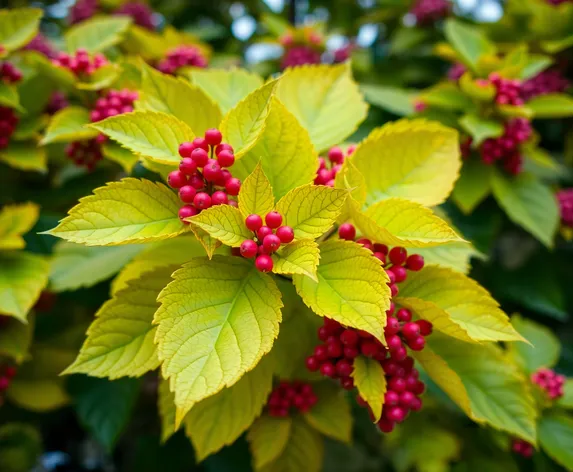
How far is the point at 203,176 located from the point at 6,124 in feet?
2.53

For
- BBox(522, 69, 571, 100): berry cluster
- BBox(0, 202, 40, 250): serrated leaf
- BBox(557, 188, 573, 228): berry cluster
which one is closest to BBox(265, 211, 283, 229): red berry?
BBox(0, 202, 40, 250): serrated leaf

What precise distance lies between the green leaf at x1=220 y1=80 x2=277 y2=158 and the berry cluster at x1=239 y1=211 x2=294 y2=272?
5.1 inches

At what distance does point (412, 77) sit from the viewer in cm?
227

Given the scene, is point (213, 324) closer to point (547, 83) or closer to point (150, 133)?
point (150, 133)

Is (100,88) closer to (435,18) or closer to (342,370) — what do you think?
(342,370)

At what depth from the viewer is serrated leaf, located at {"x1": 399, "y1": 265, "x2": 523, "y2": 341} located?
0.90 metres

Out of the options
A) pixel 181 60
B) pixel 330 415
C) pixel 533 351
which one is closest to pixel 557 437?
pixel 533 351

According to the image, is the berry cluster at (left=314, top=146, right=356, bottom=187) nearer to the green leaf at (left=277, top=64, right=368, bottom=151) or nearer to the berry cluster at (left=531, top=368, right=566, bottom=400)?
the green leaf at (left=277, top=64, right=368, bottom=151)

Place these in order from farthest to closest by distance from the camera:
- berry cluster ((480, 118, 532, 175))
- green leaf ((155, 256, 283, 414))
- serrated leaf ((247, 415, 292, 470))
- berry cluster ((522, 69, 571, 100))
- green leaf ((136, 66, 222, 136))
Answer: berry cluster ((522, 69, 571, 100))
berry cluster ((480, 118, 532, 175))
serrated leaf ((247, 415, 292, 470))
green leaf ((136, 66, 222, 136))
green leaf ((155, 256, 283, 414))

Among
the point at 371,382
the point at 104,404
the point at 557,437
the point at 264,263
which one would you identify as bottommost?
the point at 557,437

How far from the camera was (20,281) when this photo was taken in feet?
3.80

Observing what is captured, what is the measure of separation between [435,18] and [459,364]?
176cm

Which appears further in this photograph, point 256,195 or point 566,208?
point 566,208

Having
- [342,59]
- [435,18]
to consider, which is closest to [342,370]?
[342,59]
